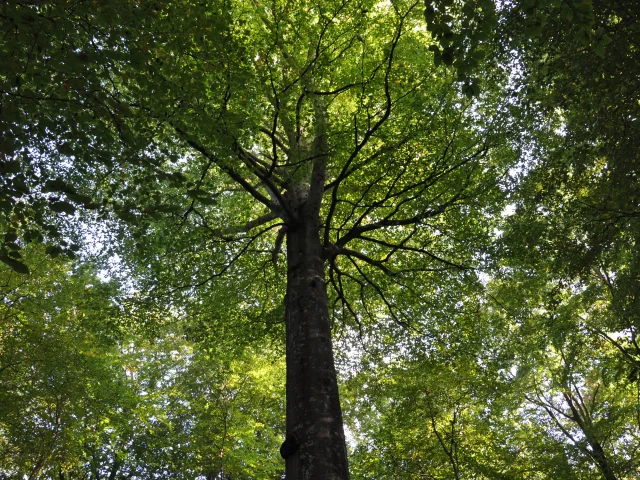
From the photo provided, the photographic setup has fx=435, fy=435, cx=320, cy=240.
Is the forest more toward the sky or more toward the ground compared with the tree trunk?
more toward the sky

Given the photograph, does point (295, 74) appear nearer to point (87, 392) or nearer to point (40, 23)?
point (40, 23)

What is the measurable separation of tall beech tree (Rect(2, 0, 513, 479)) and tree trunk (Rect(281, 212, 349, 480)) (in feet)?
0.06

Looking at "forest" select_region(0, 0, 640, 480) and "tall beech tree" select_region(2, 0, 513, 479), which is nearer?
"tall beech tree" select_region(2, 0, 513, 479)

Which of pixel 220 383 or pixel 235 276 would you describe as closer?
pixel 235 276

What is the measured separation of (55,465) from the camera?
38.5 feet

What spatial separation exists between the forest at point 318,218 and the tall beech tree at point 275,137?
0.18 ft

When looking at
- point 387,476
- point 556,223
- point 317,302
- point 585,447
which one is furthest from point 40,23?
point 585,447

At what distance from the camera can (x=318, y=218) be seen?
678cm

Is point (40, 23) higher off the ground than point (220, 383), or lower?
lower

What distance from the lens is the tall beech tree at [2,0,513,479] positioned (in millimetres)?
3713

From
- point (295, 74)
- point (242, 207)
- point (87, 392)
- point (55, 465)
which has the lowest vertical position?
point (55, 465)

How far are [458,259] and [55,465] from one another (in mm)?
11829

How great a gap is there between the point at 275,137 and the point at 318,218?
1518 mm

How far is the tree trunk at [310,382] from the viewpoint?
4020 millimetres
